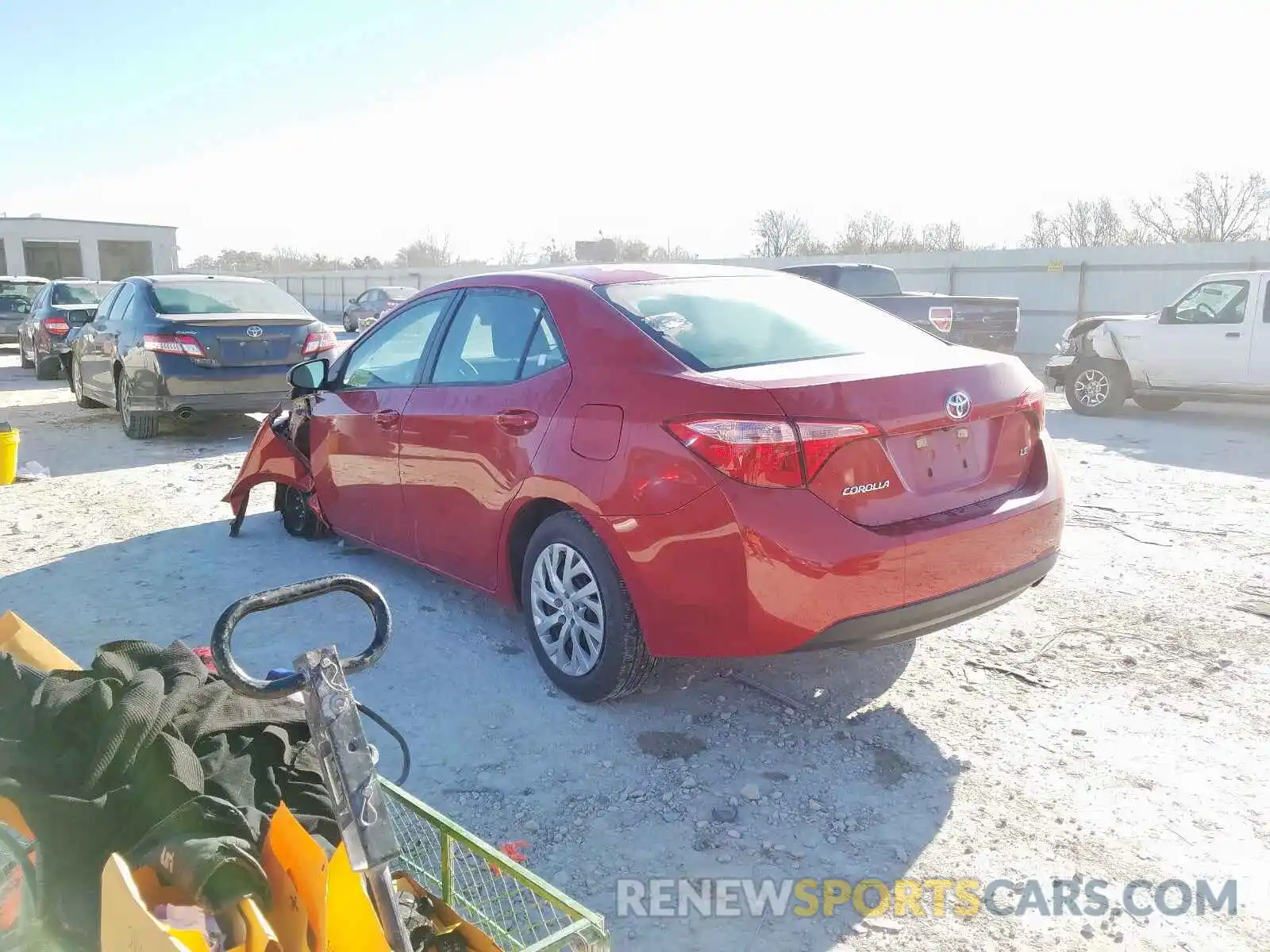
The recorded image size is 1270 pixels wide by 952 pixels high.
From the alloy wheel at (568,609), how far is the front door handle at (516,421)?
0.48 m

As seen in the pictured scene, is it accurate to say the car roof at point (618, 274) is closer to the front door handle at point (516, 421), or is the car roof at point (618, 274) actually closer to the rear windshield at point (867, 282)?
the front door handle at point (516, 421)

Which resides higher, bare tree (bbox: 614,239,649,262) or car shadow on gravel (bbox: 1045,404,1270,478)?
bare tree (bbox: 614,239,649,262)

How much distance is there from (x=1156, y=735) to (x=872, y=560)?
135cm

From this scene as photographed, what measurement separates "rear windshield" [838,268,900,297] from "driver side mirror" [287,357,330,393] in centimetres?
926

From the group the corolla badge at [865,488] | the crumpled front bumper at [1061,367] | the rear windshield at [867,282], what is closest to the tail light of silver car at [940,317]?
the rear windshield at [867,282]

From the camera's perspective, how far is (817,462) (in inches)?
126

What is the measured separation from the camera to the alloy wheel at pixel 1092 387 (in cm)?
1196

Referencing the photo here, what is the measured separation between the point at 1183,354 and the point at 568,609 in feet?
32.9

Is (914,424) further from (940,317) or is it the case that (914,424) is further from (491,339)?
(940,317)

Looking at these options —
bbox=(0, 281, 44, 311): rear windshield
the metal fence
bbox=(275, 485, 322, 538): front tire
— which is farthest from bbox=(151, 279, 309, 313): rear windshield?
bbox=(0, 281, 44, 311): rear windshield

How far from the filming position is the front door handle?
397cm

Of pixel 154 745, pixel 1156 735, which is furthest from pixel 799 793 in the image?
pixel 154 745

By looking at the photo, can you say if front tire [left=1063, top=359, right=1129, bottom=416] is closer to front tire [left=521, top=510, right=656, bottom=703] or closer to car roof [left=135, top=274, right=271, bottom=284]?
car roof [left=135, top=274, right=271, bottom=284]

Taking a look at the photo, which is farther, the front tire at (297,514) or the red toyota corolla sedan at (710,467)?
the front tire at (297,514)
